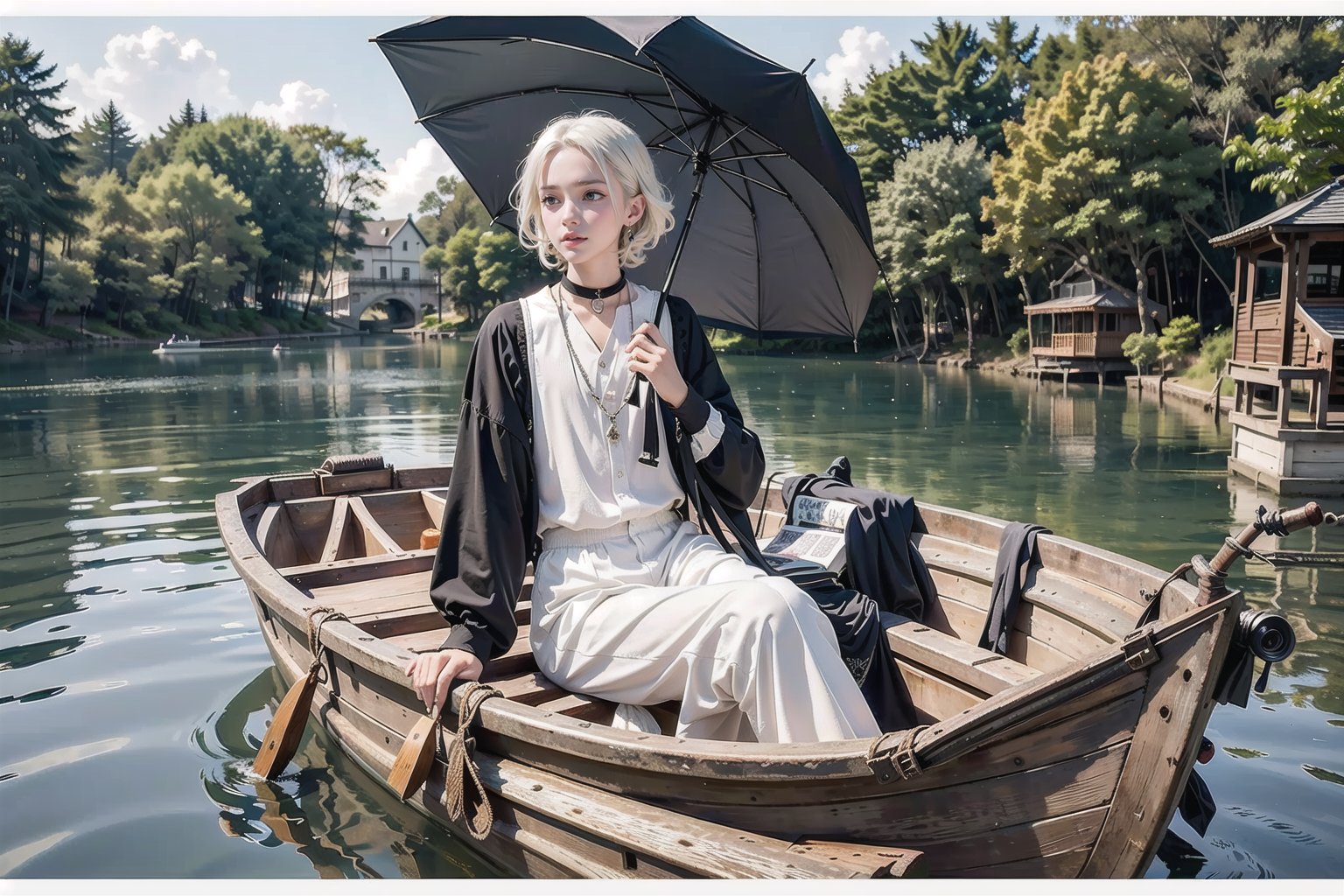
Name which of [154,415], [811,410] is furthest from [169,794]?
[811,410]

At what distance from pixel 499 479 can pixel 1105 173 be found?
26412 mm

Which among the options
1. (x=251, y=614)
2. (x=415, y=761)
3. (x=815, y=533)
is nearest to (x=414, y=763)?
(x=415, y=761)

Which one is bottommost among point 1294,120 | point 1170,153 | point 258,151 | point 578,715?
point 578,715

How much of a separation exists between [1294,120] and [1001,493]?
24.8 feet

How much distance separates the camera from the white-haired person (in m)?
2.69

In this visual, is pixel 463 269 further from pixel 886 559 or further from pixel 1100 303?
pixel 886 559

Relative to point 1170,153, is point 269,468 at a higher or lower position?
lower

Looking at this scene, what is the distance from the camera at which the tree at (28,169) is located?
37.0 m

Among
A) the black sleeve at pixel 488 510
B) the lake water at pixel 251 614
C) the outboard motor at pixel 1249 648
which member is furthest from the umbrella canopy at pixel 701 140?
the lake water at pixel 251 614

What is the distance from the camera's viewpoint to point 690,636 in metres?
2.57

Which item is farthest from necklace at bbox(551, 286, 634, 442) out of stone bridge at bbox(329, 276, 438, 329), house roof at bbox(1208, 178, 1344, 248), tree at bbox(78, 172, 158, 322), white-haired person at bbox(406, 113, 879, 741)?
stone bridge at bbox(329, 276, 438, 329)

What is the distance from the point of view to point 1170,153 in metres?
25.6

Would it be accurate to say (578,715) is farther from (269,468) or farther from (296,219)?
(296,219)

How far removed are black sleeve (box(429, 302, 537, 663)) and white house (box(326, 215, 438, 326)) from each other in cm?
6822
